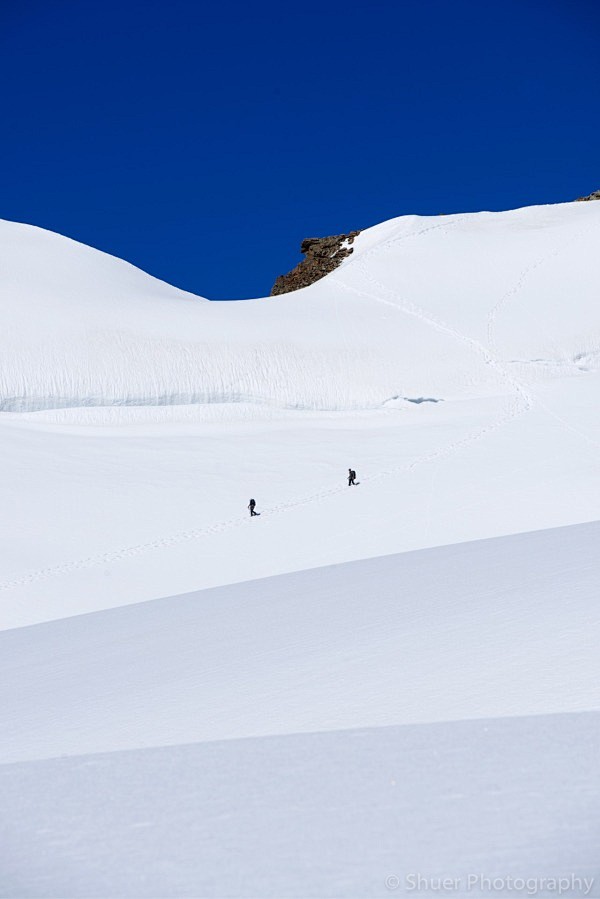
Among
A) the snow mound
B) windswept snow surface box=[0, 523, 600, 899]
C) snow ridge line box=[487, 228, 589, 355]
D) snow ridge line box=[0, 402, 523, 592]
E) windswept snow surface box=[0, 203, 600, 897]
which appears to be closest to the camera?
windswept snow surface box=[0, 523, 600, 899]

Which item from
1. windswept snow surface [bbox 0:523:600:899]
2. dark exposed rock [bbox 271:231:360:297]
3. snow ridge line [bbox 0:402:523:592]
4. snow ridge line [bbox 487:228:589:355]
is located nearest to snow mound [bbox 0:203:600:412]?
snow ridge line [bbox 487:228:589:355]

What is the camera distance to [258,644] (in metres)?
7.09

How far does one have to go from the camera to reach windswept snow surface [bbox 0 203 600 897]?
366 centimetres

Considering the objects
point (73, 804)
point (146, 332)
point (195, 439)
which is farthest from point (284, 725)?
point (146, 332)

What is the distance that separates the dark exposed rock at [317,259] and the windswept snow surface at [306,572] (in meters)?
4.53

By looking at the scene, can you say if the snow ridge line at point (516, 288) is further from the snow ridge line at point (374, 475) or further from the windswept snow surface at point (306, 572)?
the snow ridge line at point (374, 475)

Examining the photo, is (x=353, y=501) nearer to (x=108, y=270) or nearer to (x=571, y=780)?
(x=571, y=780)

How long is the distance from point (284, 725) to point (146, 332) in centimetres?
2328

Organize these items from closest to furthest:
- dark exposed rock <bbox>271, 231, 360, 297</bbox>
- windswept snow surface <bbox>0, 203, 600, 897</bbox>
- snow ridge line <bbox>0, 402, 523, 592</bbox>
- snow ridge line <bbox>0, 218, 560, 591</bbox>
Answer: windswept snow surface <bbox>0, 203, 600, 897</bbox> → snow ridge line <bbox>0, 402, 523, 592</bbox> → snow ridge line <bbox>0, 218, 560, 591</bbox> → dark exposed rock <bbox>271, 231, 360, 297</bbox>

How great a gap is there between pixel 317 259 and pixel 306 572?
36.5 metres

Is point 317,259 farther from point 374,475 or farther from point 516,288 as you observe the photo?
point 374,475

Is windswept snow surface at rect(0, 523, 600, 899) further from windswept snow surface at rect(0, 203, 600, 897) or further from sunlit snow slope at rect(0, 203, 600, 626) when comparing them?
sunlit snow slope at rect(0, 203, 600, 626)

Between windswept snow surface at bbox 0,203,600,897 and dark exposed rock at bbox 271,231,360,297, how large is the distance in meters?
4.53

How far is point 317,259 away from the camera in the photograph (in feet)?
152
